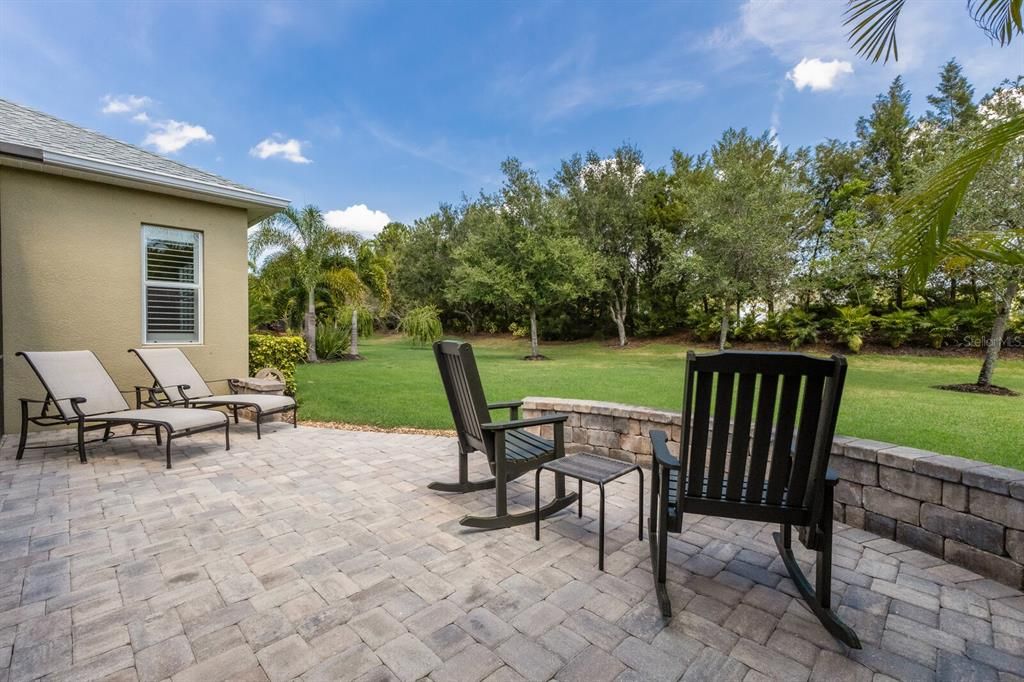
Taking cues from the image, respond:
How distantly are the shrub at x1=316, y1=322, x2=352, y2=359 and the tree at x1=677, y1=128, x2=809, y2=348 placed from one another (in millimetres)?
13763

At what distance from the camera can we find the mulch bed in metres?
8.91

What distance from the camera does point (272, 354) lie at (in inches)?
345

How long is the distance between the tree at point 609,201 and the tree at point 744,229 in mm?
4932

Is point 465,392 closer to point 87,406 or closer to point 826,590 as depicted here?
point 826,590

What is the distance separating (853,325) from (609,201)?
1186cm

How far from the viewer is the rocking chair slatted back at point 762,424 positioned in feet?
6.46

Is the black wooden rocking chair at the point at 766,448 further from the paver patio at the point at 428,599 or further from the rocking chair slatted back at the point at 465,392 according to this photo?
the rocking chair slatted back at the point at 465,392

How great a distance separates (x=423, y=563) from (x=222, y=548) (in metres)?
1.28

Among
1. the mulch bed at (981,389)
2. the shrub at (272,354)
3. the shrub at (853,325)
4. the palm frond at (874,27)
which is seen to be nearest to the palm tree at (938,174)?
the palm frond at (874,27)

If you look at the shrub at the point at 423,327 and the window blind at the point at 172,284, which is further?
the shrub at the point at 423,327

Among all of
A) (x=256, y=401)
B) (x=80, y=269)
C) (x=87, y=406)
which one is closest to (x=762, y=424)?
(x=256, y=401)

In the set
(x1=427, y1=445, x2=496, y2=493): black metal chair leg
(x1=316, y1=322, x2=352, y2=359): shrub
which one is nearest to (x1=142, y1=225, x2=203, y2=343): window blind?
(x1=427, y1=445, x2=496, y2=493): black metal chair leg

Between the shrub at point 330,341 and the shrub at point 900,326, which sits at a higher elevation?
the shrub at point 900,326

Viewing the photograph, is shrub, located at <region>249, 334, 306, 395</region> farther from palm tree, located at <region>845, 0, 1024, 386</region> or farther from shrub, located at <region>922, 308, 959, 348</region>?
shrub, located at <region>922, 308, 959, 348</region>
